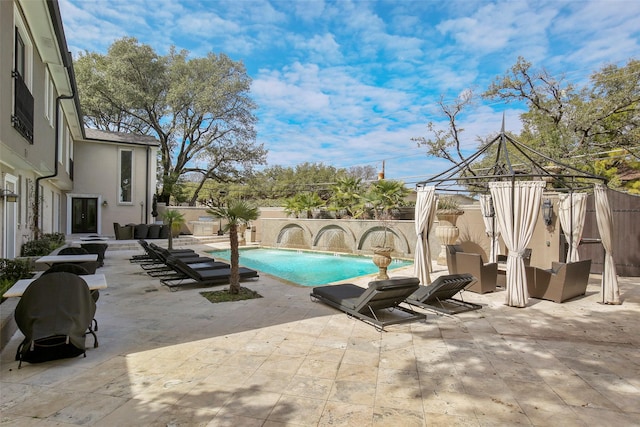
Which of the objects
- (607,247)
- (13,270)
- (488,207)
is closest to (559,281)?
(607,247)

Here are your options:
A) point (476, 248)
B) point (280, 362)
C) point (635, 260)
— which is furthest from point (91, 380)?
point (635, 260)

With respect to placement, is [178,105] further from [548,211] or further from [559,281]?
[559,281]

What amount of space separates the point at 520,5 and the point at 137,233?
19.7 metres

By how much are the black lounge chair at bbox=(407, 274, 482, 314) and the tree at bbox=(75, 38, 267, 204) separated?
25.4m

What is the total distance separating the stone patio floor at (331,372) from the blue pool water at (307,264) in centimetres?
565

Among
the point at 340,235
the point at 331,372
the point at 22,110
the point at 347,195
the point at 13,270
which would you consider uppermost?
the point at 22,110

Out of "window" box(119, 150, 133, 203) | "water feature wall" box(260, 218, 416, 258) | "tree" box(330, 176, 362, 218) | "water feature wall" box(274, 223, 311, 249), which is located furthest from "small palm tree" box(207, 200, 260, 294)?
"window" box(119, 150, 133, 203)

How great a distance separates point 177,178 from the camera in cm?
2872

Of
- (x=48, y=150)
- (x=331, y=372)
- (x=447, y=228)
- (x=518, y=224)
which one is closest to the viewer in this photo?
(x=331, y=372)

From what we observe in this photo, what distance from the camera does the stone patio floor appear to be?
3.11m

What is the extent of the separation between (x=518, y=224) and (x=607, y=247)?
2.18 metres

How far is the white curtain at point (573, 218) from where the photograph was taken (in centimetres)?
919

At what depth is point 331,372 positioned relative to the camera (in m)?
3.97

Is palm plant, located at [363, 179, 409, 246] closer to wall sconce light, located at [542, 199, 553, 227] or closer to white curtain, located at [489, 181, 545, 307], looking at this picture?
wall sconce light, located at [542, 199, 553, 227]
